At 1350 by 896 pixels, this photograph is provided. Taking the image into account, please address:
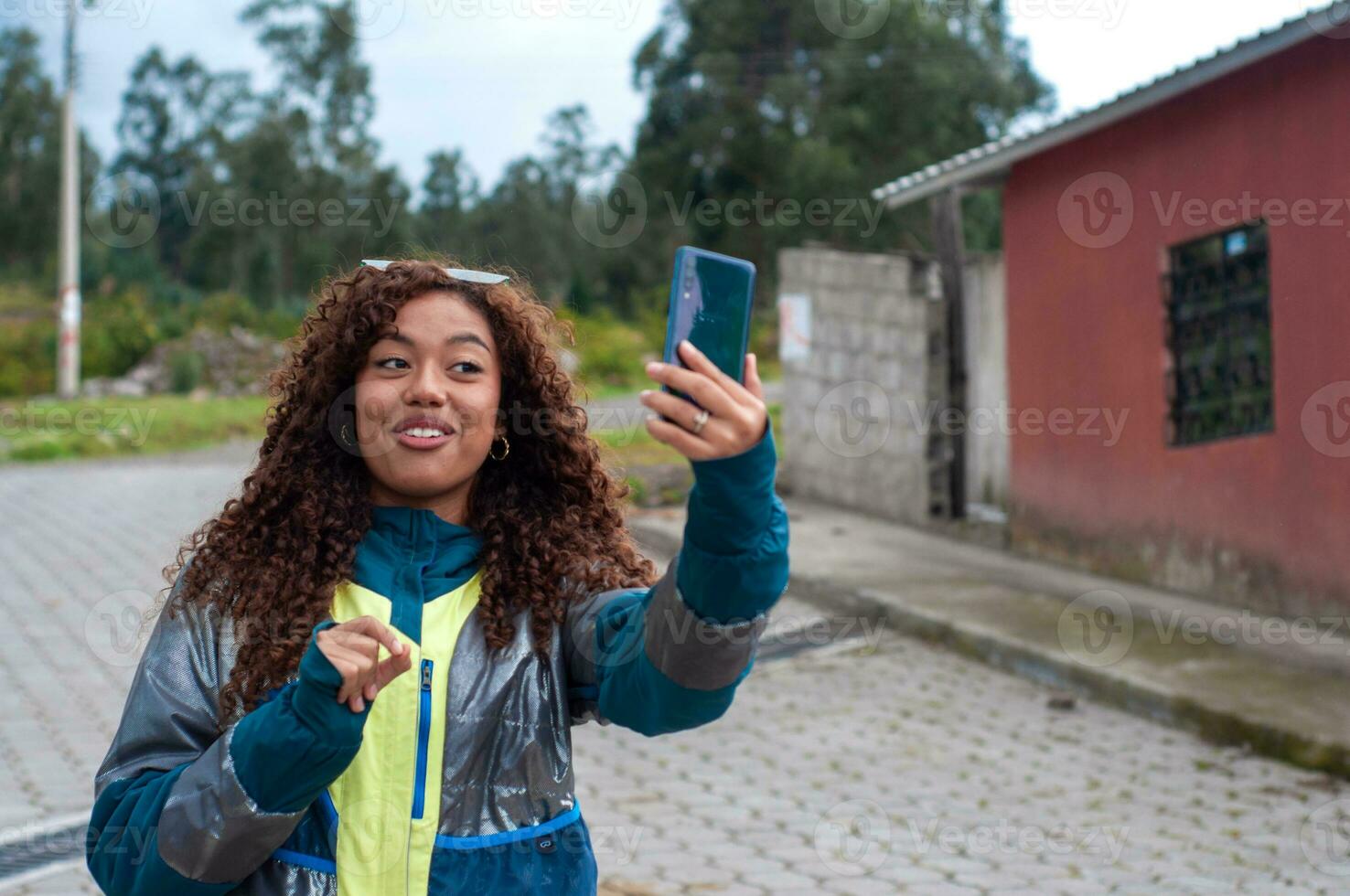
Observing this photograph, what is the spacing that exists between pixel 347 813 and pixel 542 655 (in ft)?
1.15

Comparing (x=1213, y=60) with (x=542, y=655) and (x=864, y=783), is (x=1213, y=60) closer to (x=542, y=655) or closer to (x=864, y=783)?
(x=864, y=783)

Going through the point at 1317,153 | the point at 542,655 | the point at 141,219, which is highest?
the point at 141,219

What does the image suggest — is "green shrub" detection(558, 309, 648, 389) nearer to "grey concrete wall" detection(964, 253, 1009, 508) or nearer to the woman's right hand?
"grey concrete wall" detection(964, 253, 1009, 508)

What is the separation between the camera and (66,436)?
2055cm

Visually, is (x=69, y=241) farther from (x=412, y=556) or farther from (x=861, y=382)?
(x=412, y=556)

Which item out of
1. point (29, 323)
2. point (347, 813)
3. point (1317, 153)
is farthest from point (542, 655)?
point (29, 323)

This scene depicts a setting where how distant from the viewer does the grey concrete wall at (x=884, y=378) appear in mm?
11742
